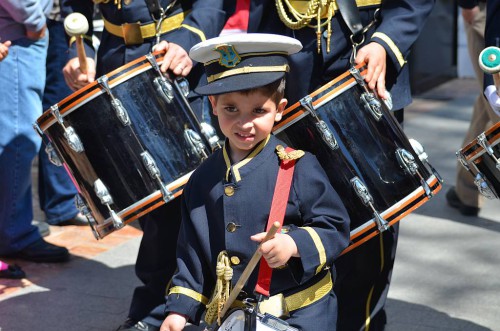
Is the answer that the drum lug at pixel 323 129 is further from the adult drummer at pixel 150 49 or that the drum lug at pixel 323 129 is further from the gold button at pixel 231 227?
the adult drummer at pixel 150 49

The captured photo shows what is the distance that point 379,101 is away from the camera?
317cm

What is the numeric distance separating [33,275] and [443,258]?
82.4 inches

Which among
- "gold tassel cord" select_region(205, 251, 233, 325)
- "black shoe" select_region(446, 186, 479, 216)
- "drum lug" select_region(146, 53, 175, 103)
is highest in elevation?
"drum lug" select_region(146, 53, 175, 103)

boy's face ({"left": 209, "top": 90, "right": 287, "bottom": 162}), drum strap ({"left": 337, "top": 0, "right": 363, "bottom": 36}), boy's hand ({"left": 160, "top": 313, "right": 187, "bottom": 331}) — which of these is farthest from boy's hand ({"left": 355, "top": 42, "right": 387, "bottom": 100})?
boy's hand ({"left": 160, "top": 313, "right": 187, "bottom": 331})

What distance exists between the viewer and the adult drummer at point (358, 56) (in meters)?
3.38

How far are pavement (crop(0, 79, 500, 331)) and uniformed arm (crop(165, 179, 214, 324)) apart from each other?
Result: 1254 mm

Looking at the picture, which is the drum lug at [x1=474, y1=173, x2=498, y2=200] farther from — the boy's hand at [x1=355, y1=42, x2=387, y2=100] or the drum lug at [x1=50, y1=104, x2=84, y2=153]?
the drum lug at [x1=50, y1=104, x2=84, y2=153]

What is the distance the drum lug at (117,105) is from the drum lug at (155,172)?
0.15 metres

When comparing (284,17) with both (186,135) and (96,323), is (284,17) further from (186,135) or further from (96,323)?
(96,323)

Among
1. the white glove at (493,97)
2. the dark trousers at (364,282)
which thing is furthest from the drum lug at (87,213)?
the white glove at (493,97)

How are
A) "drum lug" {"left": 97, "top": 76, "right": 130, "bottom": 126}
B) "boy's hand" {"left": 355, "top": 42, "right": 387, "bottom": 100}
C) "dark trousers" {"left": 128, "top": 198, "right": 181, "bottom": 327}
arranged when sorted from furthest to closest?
"dark trousers" {"left": 128, "top": 198, "right": 181, "bottom": 327}
"drum lug" {"left": 97, "top": 76, "right": 130, "bottom": 126}
"boy's hand" {"left": 355, "top": 42, "right": 387, "bottom": 100}

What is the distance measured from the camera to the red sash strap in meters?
2.90

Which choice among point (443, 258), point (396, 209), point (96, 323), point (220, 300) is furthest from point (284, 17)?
point (443, 258)

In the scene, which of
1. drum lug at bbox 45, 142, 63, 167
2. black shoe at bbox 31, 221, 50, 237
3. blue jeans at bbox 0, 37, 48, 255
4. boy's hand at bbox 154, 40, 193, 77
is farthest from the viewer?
black shoe at bbox 31, 221, 50, 237
